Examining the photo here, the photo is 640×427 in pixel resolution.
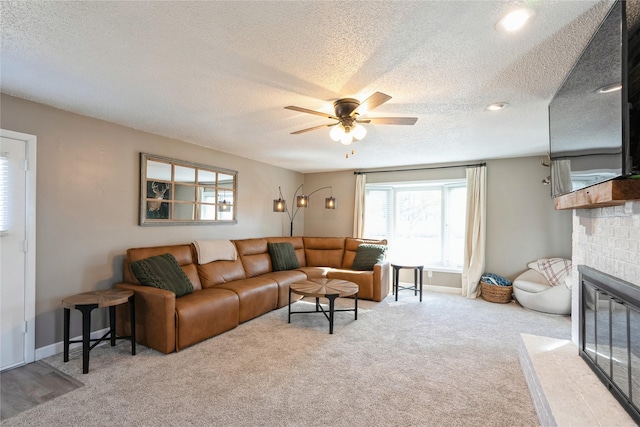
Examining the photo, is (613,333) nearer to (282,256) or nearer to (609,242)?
(609,242)

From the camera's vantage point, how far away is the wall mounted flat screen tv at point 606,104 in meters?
1.30

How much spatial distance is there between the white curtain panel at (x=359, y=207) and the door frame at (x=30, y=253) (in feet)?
15.9

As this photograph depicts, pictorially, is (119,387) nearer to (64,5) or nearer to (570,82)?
(64,5)

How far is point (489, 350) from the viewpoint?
3.04 m

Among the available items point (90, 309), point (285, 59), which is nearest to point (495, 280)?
point (285, 59)

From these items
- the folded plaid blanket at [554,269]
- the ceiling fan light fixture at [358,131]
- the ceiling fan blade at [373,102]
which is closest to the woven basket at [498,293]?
the folded plaid blanket at [554,269]

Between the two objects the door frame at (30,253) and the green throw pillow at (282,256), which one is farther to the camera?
the green throw pillow at (282,256)

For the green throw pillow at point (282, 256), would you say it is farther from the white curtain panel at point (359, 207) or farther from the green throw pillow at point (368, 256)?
the white curtain panel at point (359, 207)

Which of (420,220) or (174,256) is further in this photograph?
(420,220)

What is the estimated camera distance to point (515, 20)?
1551 mm

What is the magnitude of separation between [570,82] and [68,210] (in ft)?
14.5

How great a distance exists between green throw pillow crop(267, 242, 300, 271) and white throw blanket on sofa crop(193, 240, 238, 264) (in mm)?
789

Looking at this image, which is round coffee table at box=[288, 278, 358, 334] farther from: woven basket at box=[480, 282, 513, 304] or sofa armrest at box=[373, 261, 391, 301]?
woven basket at box=[480, 282, 513, 304]

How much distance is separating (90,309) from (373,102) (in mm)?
2980
